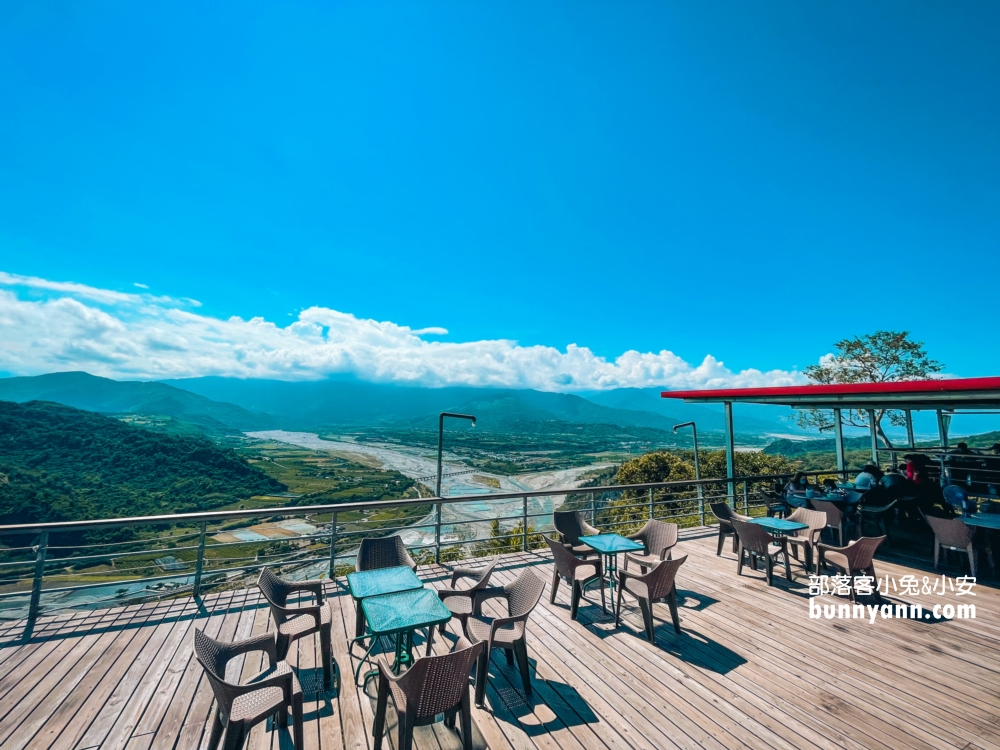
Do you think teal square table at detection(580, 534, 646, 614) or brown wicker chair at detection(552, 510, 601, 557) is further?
brown wicker chair at detection(552, 510, 601, 557)

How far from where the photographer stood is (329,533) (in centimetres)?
559

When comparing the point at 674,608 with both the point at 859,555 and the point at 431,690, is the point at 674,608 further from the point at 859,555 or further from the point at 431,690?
the point at 431,690

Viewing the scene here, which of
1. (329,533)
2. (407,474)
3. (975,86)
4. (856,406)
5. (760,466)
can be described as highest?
(975,86)

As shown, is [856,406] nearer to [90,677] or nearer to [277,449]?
[90,677]

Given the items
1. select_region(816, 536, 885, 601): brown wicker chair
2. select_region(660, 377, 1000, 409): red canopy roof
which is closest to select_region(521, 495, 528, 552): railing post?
select_region(816, 536, 885, 601): brown wicker chair

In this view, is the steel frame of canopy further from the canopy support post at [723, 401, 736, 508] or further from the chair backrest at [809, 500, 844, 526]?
the chair backrest at [809, 500, 844, 526]

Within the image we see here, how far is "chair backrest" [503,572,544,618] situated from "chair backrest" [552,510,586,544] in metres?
2.40

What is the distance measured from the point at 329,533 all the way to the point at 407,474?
65.0 m

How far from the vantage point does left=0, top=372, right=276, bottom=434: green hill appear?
152 meters

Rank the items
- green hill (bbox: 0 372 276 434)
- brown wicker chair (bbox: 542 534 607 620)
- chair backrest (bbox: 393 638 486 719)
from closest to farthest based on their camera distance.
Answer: chair backrest (bbox: 393 638 486 719) → brown wicker chair (bbox: 542 534 607 620) → green hill (bbox: 0 372 276 434)

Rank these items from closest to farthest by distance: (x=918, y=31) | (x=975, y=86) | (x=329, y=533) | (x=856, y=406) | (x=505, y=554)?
(x=329, y=533), (x=505, y=554), (x=856, y=406), (x=918, y=31), (x=975, y=86)

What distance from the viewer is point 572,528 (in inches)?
242

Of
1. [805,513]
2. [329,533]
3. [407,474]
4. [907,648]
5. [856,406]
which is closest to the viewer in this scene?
[907,648]

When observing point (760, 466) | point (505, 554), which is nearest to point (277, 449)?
point (760, 466)
